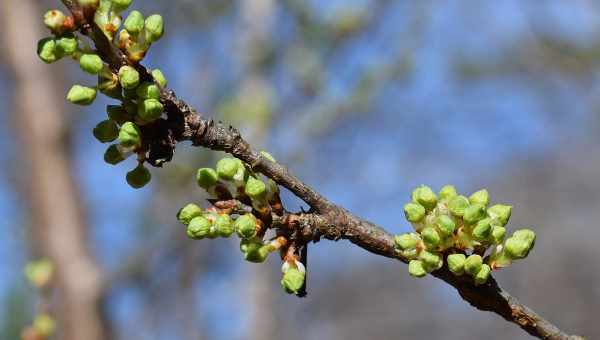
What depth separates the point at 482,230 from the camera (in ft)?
3.71

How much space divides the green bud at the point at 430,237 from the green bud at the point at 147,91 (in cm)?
46

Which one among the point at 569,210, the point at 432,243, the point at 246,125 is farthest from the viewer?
the point at 569,210

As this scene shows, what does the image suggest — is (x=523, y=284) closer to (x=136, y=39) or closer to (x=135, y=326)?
(x=135, y=326)

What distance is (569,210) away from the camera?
15.4 metres

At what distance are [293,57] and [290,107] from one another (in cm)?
56

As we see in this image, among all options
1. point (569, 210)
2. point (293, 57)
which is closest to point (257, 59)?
point (293, 57)

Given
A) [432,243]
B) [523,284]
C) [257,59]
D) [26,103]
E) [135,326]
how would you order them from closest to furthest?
1. [432,243]
2. [26,103]
3. [257,59]
4. [135,326]
5. [523,284]

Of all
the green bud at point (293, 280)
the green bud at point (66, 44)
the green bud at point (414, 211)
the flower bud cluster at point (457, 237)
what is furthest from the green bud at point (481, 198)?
the green bud at point (66, 44)

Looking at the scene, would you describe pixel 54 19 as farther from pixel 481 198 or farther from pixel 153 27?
pixel 481 198

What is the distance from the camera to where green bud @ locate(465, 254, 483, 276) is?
3.65 ft

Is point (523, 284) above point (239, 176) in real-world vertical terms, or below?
above

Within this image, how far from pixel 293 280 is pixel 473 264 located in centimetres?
28

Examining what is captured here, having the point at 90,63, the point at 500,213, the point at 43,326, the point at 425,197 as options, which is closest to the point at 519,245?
the point at 500,213

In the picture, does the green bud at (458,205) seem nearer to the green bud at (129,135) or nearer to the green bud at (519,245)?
the green bud at (519,245)
